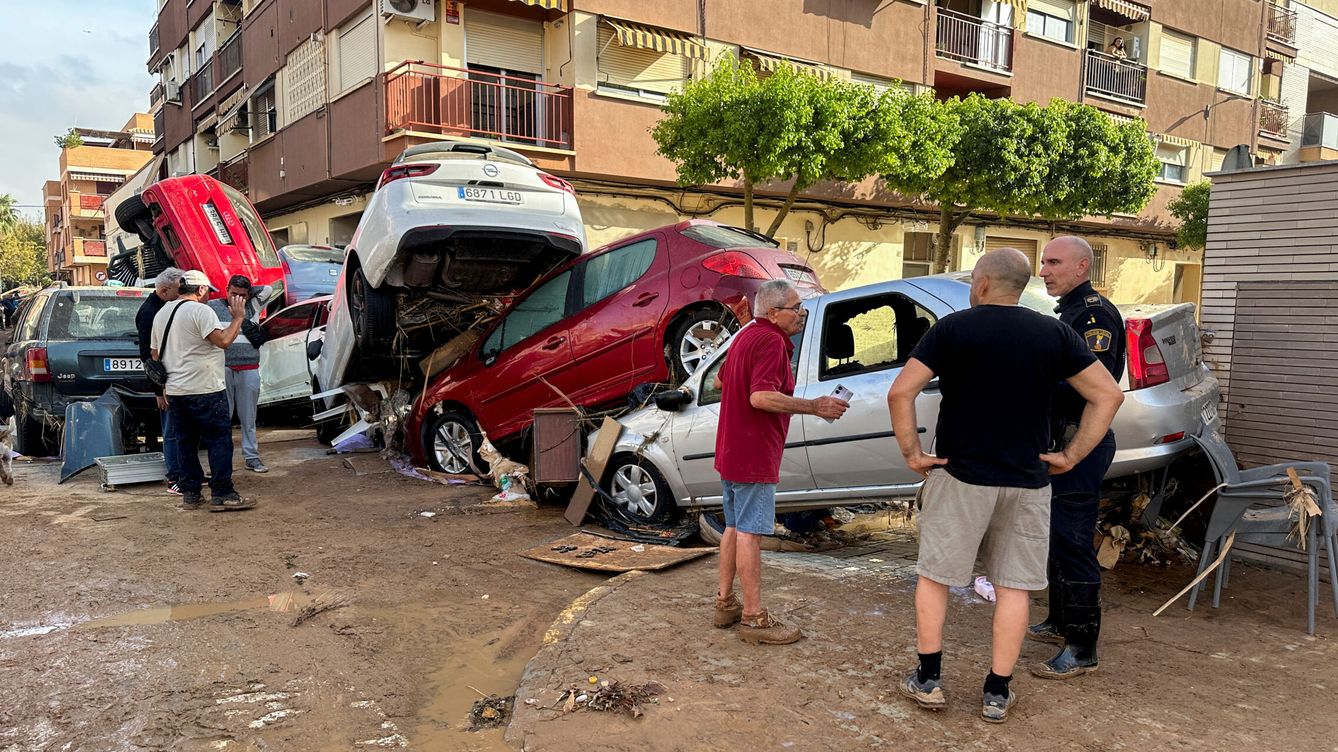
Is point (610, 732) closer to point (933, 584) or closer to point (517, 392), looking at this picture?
point (933, 584)

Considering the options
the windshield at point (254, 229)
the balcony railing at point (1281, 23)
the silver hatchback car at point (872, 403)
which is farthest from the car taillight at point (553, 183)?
the balcony railing at point (1281, 23)

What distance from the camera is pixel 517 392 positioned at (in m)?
6.96

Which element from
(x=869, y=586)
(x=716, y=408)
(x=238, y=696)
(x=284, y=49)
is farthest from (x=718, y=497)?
(x=284, y=49)

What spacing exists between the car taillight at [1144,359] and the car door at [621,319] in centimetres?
307

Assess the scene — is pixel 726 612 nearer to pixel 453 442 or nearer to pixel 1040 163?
pixel 453 442

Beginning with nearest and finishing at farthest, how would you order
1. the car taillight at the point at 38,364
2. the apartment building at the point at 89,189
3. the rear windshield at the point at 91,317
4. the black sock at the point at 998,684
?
1. the black sock at the point at 998,684
2. the car taillight at the point at 38,364
3. the rear windshield at the point at 91,317
4. the apartment building at the point at 89,189

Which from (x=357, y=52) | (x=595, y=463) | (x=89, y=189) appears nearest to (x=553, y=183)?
(x=595, y=463)

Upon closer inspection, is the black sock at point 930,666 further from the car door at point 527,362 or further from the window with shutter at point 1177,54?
the window with shutter at point 1177,54

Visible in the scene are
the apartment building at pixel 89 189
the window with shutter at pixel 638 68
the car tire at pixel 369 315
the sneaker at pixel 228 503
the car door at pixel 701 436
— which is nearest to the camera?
the car door at pixel 701 436

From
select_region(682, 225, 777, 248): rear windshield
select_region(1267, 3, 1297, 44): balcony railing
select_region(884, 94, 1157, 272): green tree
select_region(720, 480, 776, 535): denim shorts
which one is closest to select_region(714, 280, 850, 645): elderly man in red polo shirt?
select_region(720, 480, 776, 535): denim shorts

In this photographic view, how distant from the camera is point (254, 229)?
38.4 feet

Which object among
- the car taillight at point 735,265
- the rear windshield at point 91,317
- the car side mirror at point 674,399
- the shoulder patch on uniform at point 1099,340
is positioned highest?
the car taillight at point 735,265

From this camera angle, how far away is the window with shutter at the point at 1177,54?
24.7 meters

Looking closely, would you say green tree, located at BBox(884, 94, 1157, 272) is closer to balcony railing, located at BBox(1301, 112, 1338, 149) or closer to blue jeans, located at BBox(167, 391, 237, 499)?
balcony railing, located at BBox(1301, 112, 1338, 149)
